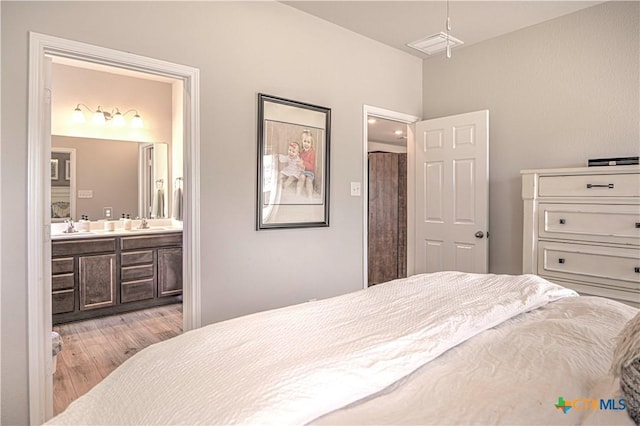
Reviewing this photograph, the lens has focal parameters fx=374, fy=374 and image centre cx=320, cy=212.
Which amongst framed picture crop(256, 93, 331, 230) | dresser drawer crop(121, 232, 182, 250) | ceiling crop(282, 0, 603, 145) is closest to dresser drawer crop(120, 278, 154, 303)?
dresser drawer crop(121, 232, 182, 250)

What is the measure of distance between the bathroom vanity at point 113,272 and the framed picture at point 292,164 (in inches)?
82.7

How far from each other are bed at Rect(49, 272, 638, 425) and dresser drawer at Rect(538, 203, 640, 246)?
1.27 meters

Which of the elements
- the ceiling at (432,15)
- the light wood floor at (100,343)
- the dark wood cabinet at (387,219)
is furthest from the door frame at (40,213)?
the dark wood cabinet at (387,219)

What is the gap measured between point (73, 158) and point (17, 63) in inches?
110

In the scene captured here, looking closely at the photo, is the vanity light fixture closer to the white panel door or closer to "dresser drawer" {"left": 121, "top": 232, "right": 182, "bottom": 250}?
"dresser drawer" {"left": 121, "top": 232, "right": 182, "bottom": 250}

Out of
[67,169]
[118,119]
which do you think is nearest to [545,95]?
[118,119]

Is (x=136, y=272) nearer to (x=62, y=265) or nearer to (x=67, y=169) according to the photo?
(x=62, y=265)

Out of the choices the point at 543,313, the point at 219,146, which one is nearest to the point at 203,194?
the point at 219,146

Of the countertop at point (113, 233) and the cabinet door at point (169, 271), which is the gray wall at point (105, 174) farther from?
the cabinet door at point (169, 271)

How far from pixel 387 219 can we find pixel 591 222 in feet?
10.5

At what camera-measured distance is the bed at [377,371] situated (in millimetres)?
761

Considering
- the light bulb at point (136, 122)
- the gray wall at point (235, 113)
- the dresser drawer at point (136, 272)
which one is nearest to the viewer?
the gray wall at point (235, 113)

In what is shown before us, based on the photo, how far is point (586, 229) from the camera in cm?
250

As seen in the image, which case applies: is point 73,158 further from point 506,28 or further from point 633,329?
point 633,329
